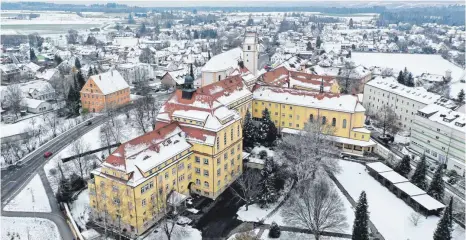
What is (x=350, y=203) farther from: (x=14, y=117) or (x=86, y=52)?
(x=86, y=52)

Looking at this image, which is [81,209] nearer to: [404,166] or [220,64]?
[404,166]

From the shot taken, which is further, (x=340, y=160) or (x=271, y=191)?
(x=340, y=160)

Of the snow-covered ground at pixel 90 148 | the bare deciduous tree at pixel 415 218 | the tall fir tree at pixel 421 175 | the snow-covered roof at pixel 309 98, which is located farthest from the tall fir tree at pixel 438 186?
the snow-covered ground at pixel 90 148

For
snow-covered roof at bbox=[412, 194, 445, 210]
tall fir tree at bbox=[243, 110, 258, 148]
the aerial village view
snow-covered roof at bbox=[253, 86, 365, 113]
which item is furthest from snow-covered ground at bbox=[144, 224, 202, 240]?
snow-covered roof at bbox=[253, 86, 365, 113]

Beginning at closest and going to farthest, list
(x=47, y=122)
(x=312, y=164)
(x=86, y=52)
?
(x=312, y=164) < (x=47, y=122) < (x=86, y=52)

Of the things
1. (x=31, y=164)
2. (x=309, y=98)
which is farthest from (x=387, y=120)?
(x=31, y=164)

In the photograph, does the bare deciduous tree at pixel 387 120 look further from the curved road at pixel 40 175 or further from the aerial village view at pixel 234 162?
the curved road at pixel 40 175

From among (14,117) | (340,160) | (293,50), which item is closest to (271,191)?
(340,160)
